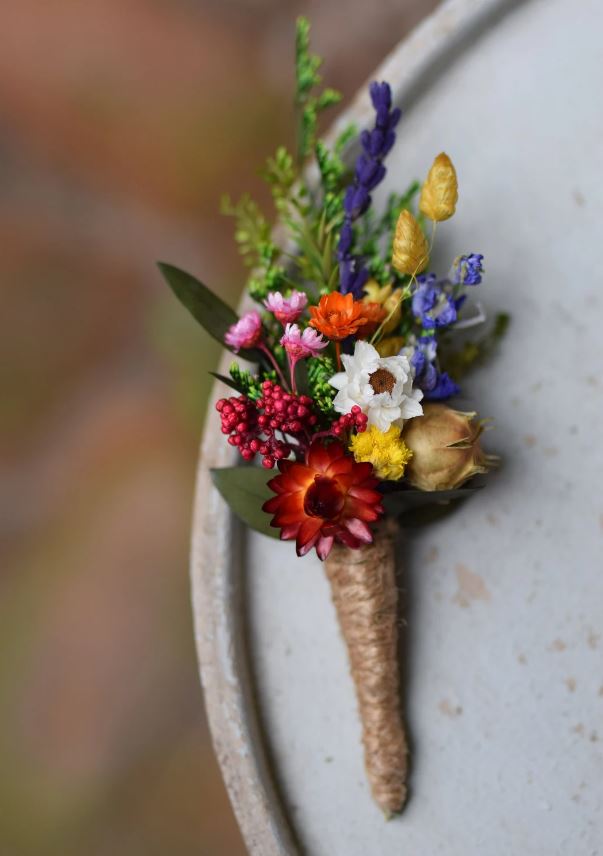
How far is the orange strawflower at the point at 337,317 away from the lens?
67 cm

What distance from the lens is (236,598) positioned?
0.90 metres

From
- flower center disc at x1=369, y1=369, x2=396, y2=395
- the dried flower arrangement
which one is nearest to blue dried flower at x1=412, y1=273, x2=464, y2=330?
the dried flower arrangement

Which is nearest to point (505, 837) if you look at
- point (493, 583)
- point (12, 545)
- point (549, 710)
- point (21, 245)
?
point (549, 710)

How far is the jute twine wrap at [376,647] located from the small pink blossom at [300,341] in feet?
0.70

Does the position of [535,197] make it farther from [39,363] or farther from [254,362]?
[39,363]

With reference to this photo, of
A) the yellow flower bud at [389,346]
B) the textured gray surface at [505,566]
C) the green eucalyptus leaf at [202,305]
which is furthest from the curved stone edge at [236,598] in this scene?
the yellow flower bud at [389,346]

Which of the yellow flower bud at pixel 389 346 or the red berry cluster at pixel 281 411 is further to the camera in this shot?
the yellow flower bud at pixel 389 346

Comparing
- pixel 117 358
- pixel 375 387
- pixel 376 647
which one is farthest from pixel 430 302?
pixel 117 358

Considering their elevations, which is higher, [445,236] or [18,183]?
[445,236]

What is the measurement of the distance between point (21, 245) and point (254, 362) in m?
0.55

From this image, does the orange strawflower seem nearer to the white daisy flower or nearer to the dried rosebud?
the white daisy flower

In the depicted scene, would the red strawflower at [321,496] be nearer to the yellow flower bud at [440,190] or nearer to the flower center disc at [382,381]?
the flower center disc at [382,381]

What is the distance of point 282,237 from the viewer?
93 centimetres

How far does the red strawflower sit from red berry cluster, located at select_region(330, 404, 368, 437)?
0.05ft
